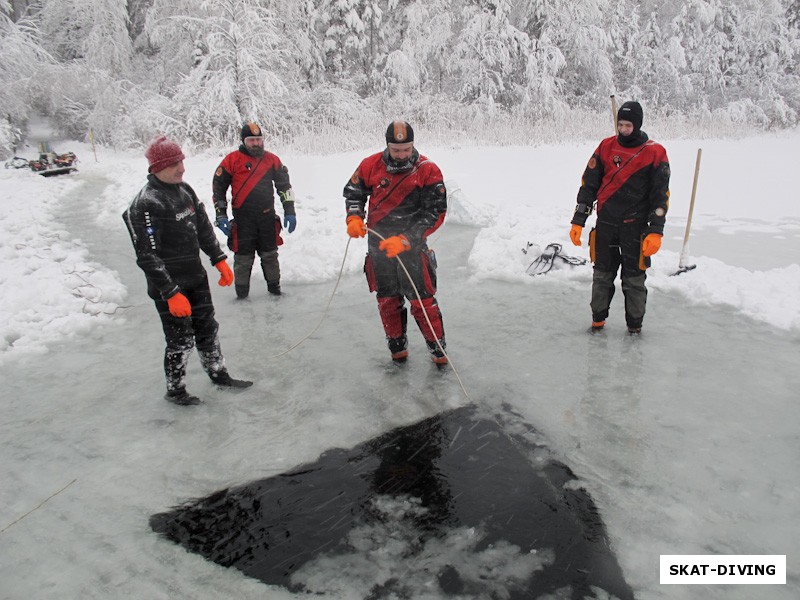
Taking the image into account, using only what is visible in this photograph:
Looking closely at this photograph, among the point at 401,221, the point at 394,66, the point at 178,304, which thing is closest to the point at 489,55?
the point at 394,66

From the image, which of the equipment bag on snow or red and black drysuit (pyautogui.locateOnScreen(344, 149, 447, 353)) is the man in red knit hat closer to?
red and black drysuit (pyautogui.locateOnScreen(344, 149, 447, 353))

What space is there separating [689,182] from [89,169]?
66.7 feet

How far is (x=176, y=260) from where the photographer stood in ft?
12.6

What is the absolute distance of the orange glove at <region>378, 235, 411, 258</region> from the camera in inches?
157

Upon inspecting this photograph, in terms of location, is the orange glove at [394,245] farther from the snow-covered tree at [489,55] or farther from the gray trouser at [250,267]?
the snow-covered tree at [489,55]

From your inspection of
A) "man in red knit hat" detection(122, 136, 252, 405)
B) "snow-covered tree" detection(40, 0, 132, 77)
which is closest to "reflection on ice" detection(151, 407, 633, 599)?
"man in red knit hat" detection(122, 136, 252, 405)

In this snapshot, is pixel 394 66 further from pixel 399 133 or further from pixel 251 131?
pixel 399 133

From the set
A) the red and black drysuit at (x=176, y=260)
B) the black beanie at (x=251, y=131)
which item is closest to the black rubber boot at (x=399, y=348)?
the red and black drysuit at (x=176, y=260)

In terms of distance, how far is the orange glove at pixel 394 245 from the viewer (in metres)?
3.99

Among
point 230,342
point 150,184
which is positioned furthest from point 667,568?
point 230,342

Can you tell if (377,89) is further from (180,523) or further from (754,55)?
(180,523)

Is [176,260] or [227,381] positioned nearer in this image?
[176,260]

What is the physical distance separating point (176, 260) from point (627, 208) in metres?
3.81

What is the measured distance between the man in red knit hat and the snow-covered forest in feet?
43.8
